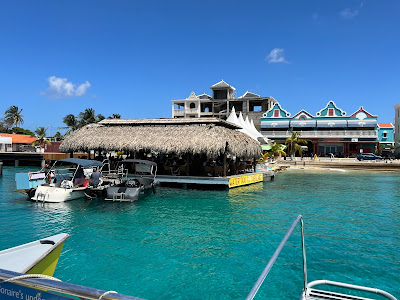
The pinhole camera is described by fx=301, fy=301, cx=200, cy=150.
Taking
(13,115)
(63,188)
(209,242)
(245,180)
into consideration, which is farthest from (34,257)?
(13,115)

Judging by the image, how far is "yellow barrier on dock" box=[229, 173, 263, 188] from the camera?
781 inches

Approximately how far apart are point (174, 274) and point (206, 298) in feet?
3.91

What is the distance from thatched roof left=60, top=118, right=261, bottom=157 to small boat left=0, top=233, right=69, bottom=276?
45.5 feet

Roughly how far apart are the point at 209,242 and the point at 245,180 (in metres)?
13.0

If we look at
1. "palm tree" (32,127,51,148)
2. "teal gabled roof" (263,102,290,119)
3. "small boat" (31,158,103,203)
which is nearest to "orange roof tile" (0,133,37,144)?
"palm tree" (32,127,51,148)

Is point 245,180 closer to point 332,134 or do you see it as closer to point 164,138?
point 164,138

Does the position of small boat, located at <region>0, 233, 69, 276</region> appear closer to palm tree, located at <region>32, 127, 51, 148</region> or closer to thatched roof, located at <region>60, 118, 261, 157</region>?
thatched roof, located at <region>60, 118, 261, 157</region>

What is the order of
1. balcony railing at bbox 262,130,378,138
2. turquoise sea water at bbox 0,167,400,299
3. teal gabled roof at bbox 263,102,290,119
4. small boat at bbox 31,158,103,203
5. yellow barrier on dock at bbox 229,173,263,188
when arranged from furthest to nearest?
teal gabled roof at bbox 263,102,290,119
balcony railing at bbox 262,130,378,138
yellow barrier on dock at bbox 229,173,263,188
small boat at bbox 31,158,103,203
turquoise sea water at bbox 0,167,400,299

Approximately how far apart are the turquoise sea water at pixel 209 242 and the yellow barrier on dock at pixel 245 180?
11.7 feet

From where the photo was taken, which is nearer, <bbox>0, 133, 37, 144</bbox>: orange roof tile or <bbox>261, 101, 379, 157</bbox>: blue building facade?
<bbox>261, 101, 379, 157</bbox>: blue building facade

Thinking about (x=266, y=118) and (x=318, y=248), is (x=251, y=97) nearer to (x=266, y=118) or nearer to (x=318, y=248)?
(x=266, y=118)

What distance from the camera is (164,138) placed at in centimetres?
2041

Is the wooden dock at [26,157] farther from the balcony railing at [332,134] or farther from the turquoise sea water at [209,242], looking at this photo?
the balcony railing at [332,134]

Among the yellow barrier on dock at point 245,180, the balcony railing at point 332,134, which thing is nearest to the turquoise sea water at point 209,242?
the yellow barrier on dock at point 245,180
